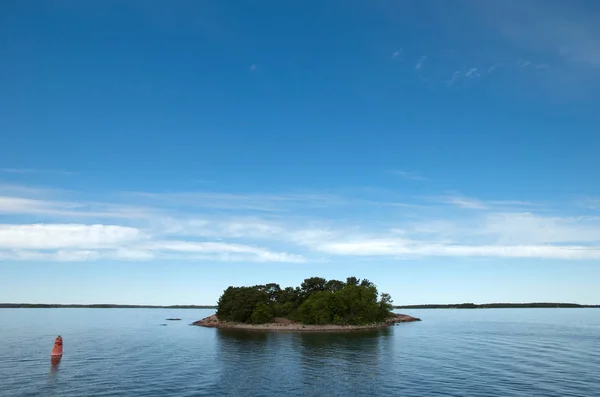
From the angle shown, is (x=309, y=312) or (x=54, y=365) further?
(x=309, y=312)

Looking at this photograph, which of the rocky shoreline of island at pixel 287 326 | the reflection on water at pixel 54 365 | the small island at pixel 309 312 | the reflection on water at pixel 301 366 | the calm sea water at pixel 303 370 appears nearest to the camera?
the calm sea water at pixel 303 370

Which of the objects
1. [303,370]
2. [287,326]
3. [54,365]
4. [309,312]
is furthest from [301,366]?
[309,312]

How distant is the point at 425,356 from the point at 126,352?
68385mm

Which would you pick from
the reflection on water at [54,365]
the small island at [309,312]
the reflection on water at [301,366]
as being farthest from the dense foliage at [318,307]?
the reflection on water at [54,365]

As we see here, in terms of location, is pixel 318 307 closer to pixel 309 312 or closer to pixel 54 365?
pixel 309 312

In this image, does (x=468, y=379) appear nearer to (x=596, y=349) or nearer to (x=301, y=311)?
(x=596, y=349)

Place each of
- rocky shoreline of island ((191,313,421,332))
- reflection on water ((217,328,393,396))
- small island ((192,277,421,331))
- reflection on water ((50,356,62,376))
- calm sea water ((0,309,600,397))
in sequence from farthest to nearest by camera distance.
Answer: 1. small island ((192,277,421,331))
2. rocky shoreline of island ((191,313,421,332))
3. reflection on water ((50,356,62,376))
4. reflection on water ((217,328,393,396))
5. calm sea water ((0,309,600,397))

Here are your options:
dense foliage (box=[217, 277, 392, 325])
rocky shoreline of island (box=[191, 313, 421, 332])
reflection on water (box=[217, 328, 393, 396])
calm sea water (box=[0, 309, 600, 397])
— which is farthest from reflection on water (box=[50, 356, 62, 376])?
dense foliage (box=[217, 277, 392, 325])

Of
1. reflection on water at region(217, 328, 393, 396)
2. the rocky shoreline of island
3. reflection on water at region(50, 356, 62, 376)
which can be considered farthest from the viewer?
the rocky shoreline of island

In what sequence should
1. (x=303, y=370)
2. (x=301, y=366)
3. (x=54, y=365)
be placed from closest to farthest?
(x=303, y=370), (x=54, y=365), (x=301, y=366)

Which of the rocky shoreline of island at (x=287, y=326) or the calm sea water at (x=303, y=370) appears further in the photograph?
the rocky shoreline of island at (x=287, y=326)

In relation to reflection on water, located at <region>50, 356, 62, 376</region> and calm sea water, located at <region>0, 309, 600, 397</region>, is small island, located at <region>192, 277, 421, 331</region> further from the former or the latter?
reflection on water, located at <region>50, 356, 62, 376</region>

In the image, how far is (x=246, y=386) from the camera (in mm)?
56438

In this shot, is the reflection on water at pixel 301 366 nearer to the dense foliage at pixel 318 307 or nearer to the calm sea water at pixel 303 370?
the calm sea water at pixel 303 370
